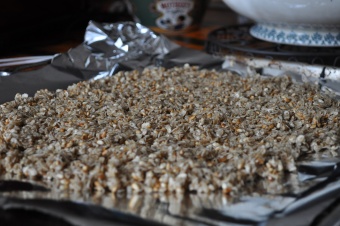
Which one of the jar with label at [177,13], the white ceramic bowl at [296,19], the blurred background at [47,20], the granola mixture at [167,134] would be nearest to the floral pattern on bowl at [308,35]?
the white ceramic bowl at [296,19]

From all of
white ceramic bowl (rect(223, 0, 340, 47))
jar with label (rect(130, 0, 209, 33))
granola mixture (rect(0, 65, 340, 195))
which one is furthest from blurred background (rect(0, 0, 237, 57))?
white ceramic bowl (rect(223, 0, 340, 47))

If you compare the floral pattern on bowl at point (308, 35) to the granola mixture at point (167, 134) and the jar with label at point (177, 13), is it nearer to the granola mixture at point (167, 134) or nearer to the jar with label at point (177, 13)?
the granola mixture at point (167, 134)

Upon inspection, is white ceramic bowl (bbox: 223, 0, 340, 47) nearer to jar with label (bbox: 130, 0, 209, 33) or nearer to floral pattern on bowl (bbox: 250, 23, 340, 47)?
floral pattern on bowl (bbox: 250, 23, 340, 47)

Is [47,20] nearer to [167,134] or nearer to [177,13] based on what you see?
[177,13]

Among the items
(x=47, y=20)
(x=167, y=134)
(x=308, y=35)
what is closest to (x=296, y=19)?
(x=308, y=35)

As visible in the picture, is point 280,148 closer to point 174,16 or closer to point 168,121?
point 168,121
